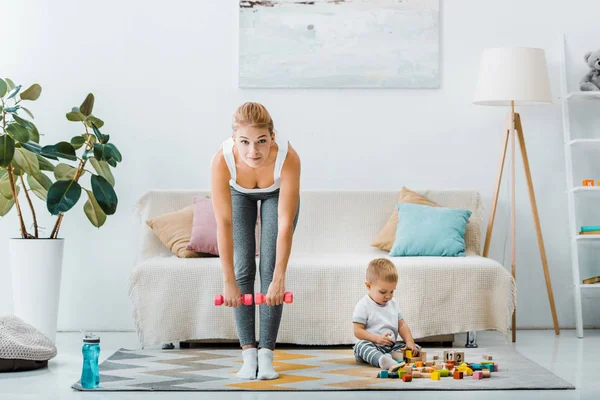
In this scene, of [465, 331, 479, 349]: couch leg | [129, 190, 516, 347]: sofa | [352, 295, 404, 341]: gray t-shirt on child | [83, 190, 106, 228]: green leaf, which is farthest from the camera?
[83, 190, 106, 228]: green leaf

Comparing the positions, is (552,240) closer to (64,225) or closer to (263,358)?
(263,358)

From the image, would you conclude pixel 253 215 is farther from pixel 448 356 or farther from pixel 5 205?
pixel 5 205

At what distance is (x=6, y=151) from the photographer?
404 cm

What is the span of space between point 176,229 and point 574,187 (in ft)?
7.28

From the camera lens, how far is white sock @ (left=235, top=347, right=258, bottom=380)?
10.6ft

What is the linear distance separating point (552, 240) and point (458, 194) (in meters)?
0.70

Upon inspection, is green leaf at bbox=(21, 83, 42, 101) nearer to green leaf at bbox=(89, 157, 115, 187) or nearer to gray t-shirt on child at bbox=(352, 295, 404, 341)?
green leaf at bbox=(89, 157, 115, 187)

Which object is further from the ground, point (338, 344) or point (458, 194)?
point (458, 194)

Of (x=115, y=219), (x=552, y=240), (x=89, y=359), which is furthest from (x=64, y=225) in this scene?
(x=552, y=240)

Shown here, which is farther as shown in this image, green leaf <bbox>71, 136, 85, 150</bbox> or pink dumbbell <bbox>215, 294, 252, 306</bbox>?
→ green leaf <bbox>71, 136, 85, 150</bbox>

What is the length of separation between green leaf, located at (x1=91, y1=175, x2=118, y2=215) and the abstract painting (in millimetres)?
1074

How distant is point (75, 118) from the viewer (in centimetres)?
454

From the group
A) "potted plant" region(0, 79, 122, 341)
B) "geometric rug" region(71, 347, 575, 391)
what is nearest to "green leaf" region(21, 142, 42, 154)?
"potted plant" region(0, 79, 122, 341)

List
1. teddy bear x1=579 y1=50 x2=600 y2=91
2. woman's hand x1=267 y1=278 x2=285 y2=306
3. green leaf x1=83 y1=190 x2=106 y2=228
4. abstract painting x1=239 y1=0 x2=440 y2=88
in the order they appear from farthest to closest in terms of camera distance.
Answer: abstract painting x1=239 y1=0 x2=440 y2=88
teddy bear x1=579 y1=50 x2=600 y2=91
green leaf x1=83 y1=190 x2=106 y2=228
woman's hand x1=267 y1=278 x2=285 y2=306
